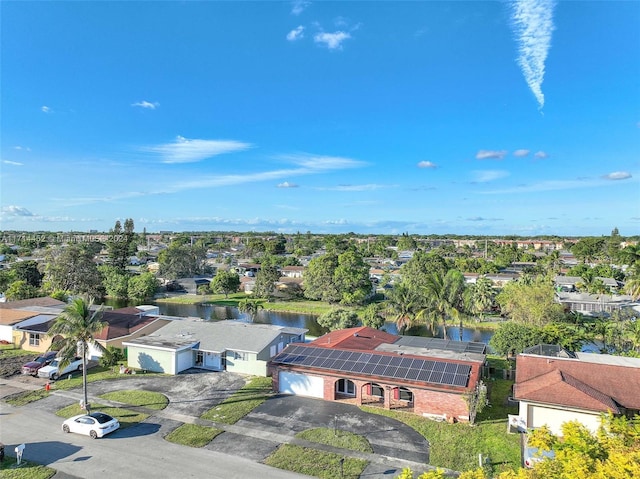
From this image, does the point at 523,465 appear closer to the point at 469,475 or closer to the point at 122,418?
the point at 469,475

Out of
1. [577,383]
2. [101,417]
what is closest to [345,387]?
[577,383]

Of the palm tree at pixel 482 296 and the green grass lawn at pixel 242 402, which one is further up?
the palm tree at pixel 482 296

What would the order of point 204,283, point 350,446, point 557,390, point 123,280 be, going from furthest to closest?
point 204,283 < point 123,280 < point 557,390 < point 350,446

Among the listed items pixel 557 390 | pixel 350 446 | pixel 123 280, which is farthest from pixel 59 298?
pixel 557 390

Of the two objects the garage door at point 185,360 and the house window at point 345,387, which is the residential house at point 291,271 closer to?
the garage door at point 185,360

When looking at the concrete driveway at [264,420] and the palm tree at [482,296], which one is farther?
the palm tree at [482,296]

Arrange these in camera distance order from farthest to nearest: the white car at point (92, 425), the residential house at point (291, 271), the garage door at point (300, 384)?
1. the residential house at point (291, 271)
2. the garage door at point (300, 384)
3. the white car at point (92, 425)

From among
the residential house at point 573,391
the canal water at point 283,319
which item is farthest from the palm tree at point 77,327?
the canal water at point 283,319
